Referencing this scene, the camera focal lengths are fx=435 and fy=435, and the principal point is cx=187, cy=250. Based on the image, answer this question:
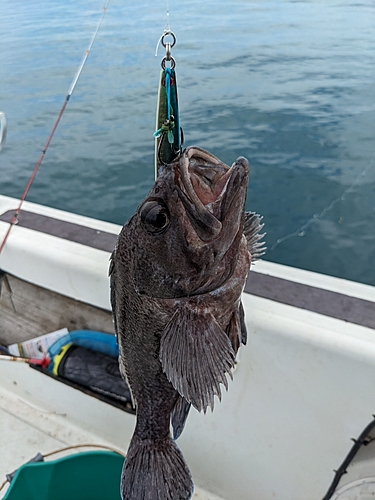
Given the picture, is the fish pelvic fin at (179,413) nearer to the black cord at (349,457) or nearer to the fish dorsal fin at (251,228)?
the fish dorsal fin at (251,228)

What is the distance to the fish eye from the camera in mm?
1241

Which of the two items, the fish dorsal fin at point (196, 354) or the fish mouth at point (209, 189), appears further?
the fish dorsal fin at point (196, 354)

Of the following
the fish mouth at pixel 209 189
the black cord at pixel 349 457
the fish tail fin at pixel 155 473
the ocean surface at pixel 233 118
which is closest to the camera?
the fish mouth at pixel 209 189

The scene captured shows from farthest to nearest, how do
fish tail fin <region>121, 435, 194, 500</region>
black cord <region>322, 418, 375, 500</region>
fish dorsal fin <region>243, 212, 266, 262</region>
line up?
black cord <region>322, 418, 375, 500</region> → fish tail fin <region>121, 435, 194, 500</region> → fish dorsal fin <region>243, 212, 266, 262</region>

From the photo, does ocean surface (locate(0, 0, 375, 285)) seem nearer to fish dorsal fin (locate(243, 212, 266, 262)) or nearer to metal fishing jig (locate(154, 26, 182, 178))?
fish dorsal fin (locate(243, 212, 266, 262))

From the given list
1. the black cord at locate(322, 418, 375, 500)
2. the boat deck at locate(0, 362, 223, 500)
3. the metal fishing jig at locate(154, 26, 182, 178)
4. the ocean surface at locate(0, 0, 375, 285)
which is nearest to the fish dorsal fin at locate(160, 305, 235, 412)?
the metal fishing jig at locate(154, 26, 182, 178)

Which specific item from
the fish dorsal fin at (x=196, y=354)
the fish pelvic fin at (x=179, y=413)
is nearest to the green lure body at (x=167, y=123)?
the fish dorsal fin at (x=196, y=354)

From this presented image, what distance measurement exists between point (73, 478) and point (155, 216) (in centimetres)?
223

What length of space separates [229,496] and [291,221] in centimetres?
371

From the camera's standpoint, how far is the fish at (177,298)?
1212mm

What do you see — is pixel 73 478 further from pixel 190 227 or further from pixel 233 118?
pixel 233 118

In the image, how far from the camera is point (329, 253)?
532cm

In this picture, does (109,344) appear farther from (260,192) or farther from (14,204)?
(260,192)

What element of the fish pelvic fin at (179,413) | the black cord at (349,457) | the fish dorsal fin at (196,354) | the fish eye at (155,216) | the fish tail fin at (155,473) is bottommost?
the black cord at (349,457)
